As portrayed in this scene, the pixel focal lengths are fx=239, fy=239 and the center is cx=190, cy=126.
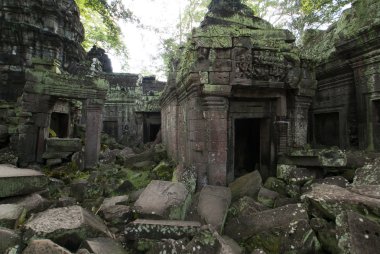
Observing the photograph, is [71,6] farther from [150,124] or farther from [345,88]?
[345,88]

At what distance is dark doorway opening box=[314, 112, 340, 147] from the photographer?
6227mm

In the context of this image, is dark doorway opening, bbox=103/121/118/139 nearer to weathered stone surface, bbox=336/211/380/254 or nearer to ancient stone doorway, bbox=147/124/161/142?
ancient stone doorway, bbox=147/124/161/142

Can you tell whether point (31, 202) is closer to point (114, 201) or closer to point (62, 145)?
point (114, 201)

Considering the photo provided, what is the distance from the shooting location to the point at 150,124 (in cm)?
1374

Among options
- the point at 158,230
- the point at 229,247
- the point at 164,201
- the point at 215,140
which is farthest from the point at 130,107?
the point at 229,247

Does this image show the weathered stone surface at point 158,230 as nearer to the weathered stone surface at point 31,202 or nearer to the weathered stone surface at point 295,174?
the weathered stone surface at point 31,202

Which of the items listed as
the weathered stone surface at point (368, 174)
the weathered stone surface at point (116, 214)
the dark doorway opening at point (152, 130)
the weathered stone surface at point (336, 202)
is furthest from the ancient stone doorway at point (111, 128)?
the weathered stone surface at point (336, 202)

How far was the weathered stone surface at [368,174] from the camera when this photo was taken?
3487 millimetres

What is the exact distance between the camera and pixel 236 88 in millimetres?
4570

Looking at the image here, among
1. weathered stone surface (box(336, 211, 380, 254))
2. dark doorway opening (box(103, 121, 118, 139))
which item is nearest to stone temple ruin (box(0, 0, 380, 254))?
weathered stone surface (box(336, 211, 380, 254))

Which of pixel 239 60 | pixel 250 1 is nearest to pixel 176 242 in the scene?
pixel 239 60

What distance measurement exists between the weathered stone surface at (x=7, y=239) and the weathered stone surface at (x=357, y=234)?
3.32m

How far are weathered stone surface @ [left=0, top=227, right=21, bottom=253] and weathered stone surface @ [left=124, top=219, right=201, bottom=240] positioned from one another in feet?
3.78

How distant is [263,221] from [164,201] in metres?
1.38
